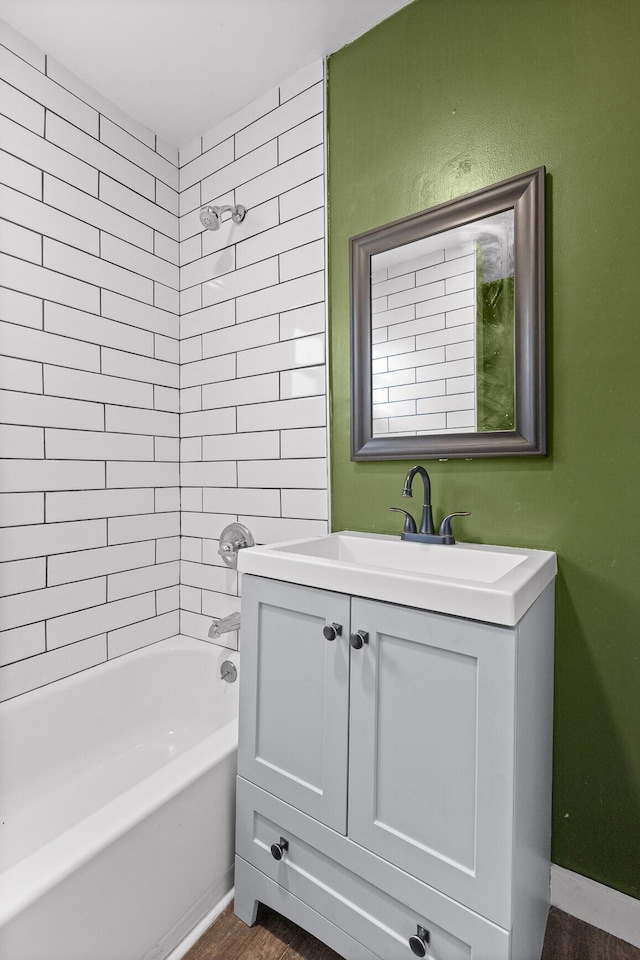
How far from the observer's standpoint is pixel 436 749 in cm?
89

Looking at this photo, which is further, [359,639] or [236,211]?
[236,211]

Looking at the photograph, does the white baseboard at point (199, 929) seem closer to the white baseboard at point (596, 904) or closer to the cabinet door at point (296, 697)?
the cabinet door at point (296, 697)

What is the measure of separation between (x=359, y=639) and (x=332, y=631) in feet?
0.23

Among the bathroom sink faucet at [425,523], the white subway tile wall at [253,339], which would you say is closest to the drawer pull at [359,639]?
the bathroom sink faucet at [425,523]

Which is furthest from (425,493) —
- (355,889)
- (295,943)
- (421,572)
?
(295,943)

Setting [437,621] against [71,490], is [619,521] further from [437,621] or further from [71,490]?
[71,490]

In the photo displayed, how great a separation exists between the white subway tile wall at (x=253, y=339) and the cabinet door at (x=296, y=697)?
1.74ft

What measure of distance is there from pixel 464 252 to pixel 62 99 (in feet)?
4.89

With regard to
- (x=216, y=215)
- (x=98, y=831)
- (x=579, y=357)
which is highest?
(x=216, y=215)

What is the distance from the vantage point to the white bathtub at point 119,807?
2.93 ft

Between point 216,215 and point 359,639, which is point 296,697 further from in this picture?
point 216,215

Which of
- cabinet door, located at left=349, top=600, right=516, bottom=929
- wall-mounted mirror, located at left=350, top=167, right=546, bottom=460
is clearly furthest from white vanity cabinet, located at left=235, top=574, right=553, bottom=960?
wall-mounted mirror, located at left=350, top=167, right=546, bottom=460

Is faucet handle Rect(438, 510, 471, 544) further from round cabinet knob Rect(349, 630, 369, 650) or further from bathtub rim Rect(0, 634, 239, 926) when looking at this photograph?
bathtub rim Rect(0, 634, 239, 926)

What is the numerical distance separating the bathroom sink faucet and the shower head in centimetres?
123
